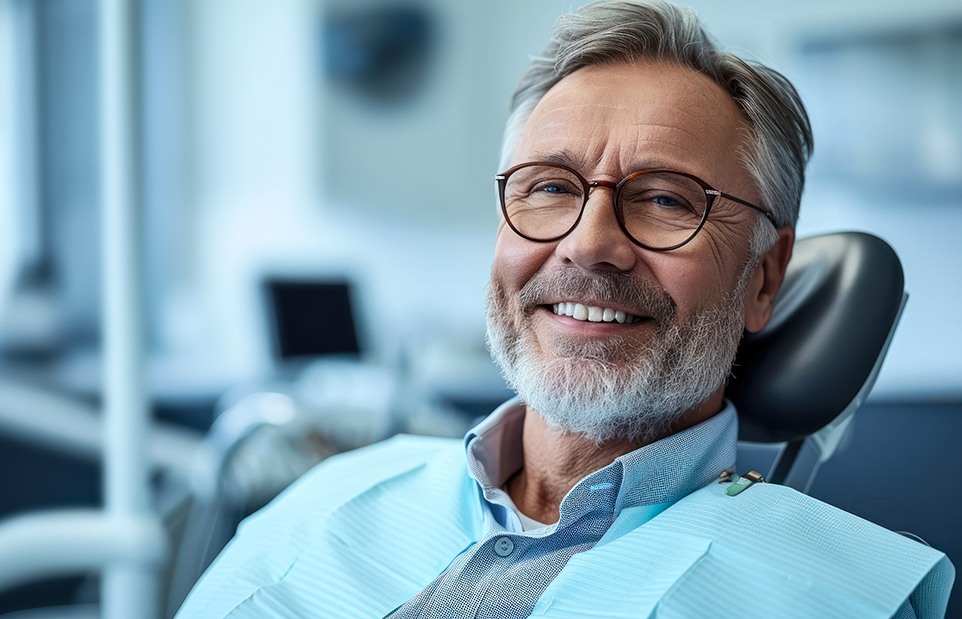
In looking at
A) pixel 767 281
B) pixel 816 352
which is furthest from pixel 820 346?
pixel 767 281

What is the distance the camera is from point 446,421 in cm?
318

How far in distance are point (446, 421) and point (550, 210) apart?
207 cm

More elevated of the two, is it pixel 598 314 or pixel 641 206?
pixel 641 206

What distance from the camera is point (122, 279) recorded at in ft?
5.56

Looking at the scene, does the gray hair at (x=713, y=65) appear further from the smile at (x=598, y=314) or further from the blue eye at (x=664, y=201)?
the smile at (x=598, y=314)

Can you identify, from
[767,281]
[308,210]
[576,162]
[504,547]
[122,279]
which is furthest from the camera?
[308,210]

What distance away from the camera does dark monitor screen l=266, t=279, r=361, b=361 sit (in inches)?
127

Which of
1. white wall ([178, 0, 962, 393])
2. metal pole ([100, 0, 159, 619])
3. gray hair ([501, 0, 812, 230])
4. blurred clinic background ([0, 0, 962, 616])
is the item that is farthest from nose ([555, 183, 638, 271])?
white wall ([178, 0, 962, 393])

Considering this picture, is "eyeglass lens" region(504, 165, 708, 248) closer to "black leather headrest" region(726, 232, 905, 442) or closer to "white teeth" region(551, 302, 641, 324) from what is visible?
"white teeth" region(551, 302, 641, 324)

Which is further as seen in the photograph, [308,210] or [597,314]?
[308,210]

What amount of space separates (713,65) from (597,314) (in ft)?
1.31

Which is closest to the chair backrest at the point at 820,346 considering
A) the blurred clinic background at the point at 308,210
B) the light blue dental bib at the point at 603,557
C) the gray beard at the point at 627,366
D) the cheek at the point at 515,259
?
the gray beard at the point at 627,366

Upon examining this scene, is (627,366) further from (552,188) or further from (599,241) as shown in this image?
(552,188)

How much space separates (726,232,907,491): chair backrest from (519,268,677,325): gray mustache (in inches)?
8.8
